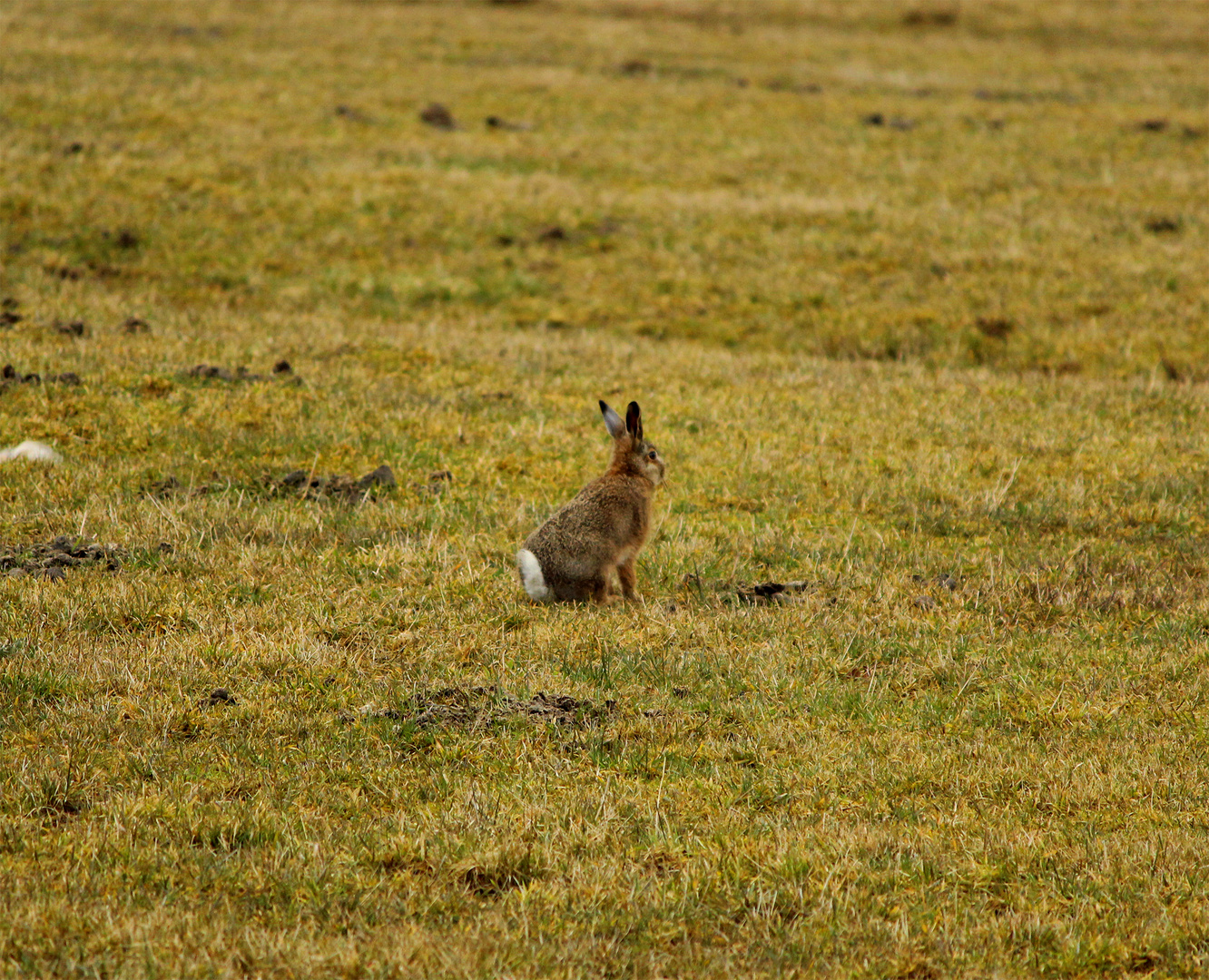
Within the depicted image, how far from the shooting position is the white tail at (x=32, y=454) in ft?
41.3

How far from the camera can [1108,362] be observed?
20.9 metres

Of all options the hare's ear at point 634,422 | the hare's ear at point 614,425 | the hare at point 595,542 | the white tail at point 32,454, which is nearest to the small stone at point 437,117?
the white tail at point 32,454

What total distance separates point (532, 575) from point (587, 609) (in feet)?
1.77

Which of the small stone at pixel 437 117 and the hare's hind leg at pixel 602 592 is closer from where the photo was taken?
the hare's hind leg at pixel 602 592

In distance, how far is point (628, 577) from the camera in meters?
10.4

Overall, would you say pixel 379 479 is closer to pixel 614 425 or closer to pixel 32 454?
pixel 614 425

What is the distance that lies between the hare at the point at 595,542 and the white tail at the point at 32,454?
567 cm

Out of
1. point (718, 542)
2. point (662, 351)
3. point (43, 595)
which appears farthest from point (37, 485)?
point (662, 351)

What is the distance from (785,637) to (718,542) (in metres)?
2.38

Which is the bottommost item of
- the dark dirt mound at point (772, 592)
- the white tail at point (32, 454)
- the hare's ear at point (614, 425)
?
the dark dirt mound at point (772, 592)

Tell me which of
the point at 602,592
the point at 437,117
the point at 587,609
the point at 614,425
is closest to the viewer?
the point at 587,609

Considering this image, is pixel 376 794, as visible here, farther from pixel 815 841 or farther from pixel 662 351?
pixel 662 351

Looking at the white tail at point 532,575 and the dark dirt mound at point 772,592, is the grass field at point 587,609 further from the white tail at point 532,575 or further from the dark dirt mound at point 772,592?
the white tail at point 532,575

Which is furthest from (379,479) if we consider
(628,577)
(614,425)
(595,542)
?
(595,542)
